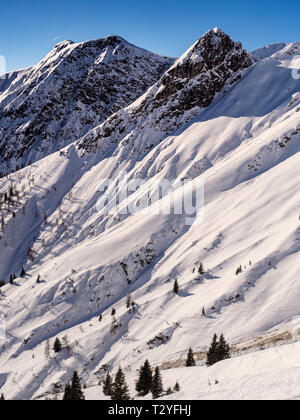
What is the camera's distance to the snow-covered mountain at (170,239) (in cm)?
4891

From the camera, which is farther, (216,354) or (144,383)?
(216,354)

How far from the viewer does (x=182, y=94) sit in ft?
483

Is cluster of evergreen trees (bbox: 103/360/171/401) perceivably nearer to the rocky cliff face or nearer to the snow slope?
the snow slope

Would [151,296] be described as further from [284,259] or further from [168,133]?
[168,133]

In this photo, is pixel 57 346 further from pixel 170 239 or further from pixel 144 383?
pixel 170 239

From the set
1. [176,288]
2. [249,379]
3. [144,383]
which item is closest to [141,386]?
[144,383]

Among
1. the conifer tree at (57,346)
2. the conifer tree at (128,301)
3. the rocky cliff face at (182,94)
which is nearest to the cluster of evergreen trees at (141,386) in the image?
the conifer tree at (57,346)

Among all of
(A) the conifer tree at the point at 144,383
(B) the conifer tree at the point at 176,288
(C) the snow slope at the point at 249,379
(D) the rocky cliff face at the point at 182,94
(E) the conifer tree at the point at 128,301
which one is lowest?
→ (A) the conifer tree at the point at 144,383

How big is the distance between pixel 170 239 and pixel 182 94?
93760mm

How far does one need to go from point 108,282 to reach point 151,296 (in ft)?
48.3

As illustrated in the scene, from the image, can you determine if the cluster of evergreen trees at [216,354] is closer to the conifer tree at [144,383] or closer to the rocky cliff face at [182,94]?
the conifer tree at [144,383]

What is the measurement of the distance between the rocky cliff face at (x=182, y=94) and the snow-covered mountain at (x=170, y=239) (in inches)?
26.8

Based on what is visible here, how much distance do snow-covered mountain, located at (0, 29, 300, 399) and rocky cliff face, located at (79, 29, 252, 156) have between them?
68cm

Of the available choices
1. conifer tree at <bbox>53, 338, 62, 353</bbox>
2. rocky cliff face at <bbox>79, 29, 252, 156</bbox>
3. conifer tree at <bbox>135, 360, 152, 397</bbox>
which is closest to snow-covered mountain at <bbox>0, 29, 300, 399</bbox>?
rocky cliff face at <bbox>79, 29, 252, 156</bbox>
